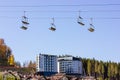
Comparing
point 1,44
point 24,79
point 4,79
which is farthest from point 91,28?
point 1,44

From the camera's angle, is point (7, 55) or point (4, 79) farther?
point (7, 55)

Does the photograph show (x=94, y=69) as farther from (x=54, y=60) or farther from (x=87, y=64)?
(x=54, y=60)

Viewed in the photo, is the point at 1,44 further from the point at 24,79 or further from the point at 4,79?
the point at 4,79

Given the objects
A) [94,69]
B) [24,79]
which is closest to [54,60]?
[94,69]

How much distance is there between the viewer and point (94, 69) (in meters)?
190

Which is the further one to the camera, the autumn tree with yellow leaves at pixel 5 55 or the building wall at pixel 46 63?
the building wall at pixel 46 63

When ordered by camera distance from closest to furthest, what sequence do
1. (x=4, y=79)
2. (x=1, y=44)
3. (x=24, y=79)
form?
(x=4, y=79)
(x=24, y=79)
(x=1, y=44)

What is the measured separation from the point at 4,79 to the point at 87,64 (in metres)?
107

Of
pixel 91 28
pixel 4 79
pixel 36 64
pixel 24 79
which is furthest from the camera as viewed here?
pixel 36 64

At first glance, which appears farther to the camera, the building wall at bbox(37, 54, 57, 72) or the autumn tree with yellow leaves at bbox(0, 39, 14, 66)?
the building wall at bbox(37, 54, 57, 72)

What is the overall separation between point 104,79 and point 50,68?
2394 centimetres

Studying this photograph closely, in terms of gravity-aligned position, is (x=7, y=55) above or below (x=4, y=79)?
above

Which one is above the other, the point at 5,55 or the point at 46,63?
the point at 46,63

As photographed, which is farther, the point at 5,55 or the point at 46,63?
the point at 46,63
